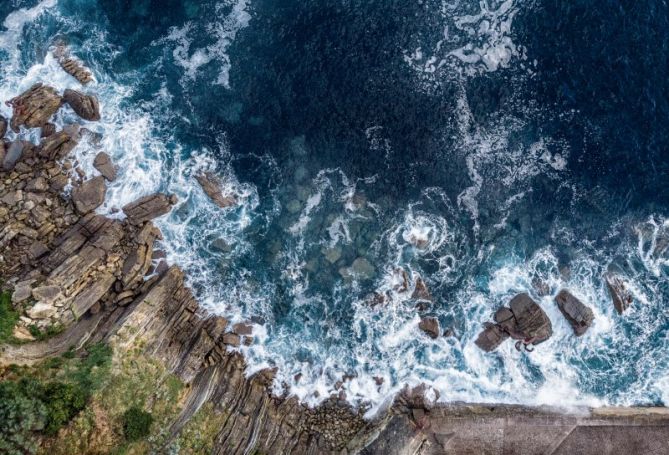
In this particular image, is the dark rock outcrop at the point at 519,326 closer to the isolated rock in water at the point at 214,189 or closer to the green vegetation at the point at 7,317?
the isolated rock in water at the point at 214,189

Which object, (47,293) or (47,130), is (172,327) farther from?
(47,130)

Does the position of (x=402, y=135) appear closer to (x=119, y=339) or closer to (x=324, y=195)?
(x=324, y=195)

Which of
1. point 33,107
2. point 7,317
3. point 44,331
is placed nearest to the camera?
point 7,317

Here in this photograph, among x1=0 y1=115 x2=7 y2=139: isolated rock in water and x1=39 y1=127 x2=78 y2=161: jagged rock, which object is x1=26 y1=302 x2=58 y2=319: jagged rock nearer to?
x1=39 y1=127 x2=78 y2=161: jagged rock

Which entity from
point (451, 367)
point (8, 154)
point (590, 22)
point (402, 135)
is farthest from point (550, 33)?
point (8, 154)

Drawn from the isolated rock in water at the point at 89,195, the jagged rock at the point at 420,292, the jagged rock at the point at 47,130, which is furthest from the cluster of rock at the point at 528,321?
the jagged rock at the point at 47,130

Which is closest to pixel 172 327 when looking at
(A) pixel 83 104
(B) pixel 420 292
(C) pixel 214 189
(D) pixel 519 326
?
(C) pixel 214 189
